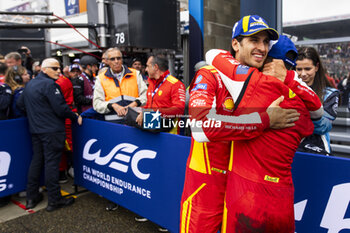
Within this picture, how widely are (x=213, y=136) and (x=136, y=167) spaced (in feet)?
5.92

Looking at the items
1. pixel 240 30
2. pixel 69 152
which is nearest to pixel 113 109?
pixel 69 152

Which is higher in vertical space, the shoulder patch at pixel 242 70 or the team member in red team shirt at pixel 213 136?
the shoulder patch at pixel 242 70

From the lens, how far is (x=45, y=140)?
11.9 feet

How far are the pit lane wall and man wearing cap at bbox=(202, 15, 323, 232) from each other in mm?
571

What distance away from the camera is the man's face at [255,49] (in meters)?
1.47

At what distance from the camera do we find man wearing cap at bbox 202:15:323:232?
134 cm

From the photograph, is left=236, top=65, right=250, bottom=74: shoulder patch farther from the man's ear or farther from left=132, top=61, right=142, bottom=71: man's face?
left=132, top=61, right=142, bottom=71: man's face

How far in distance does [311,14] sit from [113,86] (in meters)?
3.72

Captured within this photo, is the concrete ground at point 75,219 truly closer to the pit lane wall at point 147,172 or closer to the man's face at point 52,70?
the pit lane wall at point 147,172

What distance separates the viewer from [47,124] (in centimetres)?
362

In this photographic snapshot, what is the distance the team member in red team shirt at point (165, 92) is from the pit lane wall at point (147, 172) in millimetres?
751

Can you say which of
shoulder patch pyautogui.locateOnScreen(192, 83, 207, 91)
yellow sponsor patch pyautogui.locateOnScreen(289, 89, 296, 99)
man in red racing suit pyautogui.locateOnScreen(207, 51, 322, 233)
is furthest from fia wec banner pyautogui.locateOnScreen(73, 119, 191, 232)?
yellow sponsor patch pyautogui.locateOnScreen(289, 89, 296, 99)

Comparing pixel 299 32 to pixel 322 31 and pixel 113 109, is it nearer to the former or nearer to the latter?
pixel 322 31

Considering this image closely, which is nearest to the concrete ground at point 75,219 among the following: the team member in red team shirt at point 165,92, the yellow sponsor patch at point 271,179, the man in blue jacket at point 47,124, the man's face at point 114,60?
the man in blue jacket at point 47,124
